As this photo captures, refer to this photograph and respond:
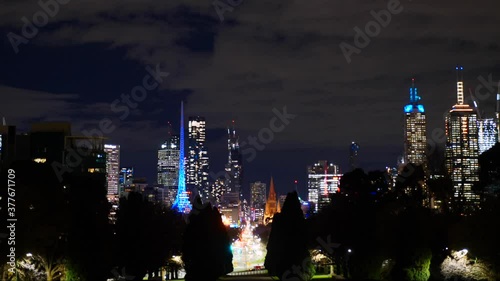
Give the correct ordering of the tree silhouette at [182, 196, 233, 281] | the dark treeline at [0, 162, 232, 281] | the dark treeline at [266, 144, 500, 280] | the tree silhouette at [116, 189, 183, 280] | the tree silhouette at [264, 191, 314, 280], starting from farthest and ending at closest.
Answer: the tree silhouette at [116, 189, 183, 280] < the tree silhouette at [264, 191, 314, 280] < the tree silhouette at [182, 196, 233, 281] < the dark treeline at [266, 144, 500, 280] < the dark treeline at [0, 162, 232, 281]

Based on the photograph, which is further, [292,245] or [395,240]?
[292,245]

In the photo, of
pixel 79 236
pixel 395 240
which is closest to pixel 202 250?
pixel 79 236

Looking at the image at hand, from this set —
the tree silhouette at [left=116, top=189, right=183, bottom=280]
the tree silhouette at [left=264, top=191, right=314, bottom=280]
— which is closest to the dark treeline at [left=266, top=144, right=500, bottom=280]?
the tree silhouette at [left=264, top=191, right=314, bottom=280]

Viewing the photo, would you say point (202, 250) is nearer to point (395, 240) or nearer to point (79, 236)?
point (79, 236)

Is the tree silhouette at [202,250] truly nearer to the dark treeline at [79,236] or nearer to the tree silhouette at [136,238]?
the dark treeline at [79,236]

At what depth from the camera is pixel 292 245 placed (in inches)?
2665

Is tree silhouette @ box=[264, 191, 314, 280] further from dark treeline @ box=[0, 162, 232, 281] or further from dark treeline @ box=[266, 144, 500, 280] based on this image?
dark treeline @ box=[0, 162, 232, 281]

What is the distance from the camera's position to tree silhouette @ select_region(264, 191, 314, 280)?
6700 centimetres

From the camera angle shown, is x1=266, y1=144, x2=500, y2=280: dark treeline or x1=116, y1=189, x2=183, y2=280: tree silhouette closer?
x1=266, y1=144, x2=500, y2=280: dark treeline

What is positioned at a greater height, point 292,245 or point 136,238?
point 136,238

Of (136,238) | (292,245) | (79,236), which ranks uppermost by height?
(79,236)

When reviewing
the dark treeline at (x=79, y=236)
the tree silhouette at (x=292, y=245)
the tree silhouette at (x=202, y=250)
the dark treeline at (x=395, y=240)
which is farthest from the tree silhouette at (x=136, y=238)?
the tree silhouette at (x=292, y=245)

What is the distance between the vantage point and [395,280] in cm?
6056

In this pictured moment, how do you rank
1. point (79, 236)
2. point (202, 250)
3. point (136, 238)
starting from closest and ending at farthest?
point (79, 236) → point (202, 250) → point (136, 238)
